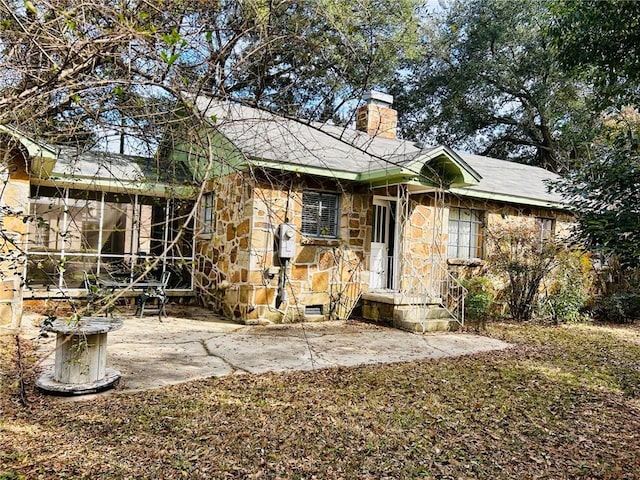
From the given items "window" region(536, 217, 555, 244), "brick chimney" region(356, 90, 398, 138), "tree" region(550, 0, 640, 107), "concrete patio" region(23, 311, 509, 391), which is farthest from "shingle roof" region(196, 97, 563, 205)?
"concrete patio" region(23, 311, 509, 391)

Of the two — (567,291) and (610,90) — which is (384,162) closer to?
(610,90)

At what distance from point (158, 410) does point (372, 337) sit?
4728 mm

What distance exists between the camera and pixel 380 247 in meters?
10.8

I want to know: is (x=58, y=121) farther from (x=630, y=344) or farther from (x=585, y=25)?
(x=630, y=344)

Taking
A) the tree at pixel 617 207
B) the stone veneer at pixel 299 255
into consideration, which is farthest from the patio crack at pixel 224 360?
the tree at pixel 617 207

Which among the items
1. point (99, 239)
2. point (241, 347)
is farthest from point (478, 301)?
point (99, 239)

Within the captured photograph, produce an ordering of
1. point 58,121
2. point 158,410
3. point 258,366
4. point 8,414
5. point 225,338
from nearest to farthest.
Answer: point 58,121 < point 8,414 < point 158,410 < point 258,366 < point 225,338

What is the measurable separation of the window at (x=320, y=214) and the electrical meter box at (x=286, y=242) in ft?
2.19

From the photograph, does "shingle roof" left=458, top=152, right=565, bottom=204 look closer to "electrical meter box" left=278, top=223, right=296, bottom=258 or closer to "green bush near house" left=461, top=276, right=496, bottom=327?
"green bush near house" left=461, top=276, right=496, bottom=327

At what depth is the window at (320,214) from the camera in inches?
383

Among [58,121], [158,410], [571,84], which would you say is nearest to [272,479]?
[158,410]

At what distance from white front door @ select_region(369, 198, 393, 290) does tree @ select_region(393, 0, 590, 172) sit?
12.7 meters

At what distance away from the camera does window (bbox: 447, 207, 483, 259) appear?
463 inches

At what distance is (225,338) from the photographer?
782 centimetres
